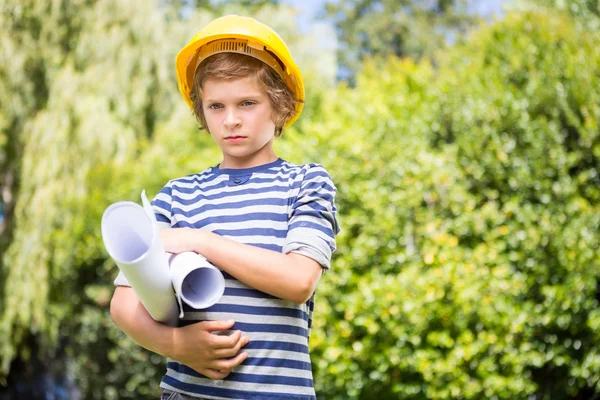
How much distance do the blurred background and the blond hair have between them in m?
3.05

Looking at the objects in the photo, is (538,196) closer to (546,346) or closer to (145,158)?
(546,346)

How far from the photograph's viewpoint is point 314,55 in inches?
501

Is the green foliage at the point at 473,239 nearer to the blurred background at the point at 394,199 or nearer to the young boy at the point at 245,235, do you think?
the blurred background at the point at 394,199

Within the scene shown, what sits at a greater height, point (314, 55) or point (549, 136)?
point (314, 55)

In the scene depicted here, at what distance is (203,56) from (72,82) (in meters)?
7.12

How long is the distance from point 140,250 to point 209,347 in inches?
9.4

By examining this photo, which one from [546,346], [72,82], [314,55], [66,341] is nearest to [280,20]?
[314,55]

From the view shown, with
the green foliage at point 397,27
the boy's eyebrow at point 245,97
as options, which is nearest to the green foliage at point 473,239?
the boy's eyebrow at point 245,97

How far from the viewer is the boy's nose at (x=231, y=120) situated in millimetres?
1686

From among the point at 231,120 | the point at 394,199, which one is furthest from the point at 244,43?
the point at 394,199

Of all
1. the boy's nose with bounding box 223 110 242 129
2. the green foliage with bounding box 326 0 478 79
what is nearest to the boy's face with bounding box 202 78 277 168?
the boy's nose with bounding box 223 110 242 129

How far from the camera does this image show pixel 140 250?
150 cm

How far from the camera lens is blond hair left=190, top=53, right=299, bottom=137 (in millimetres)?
1705

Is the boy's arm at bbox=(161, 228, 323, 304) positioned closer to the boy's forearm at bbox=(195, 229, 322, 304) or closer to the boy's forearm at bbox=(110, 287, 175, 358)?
the boy's forearm at bbox=(195, 229, 322, 304)
